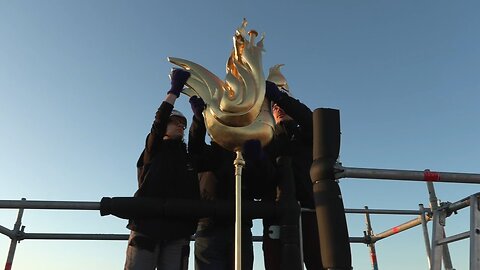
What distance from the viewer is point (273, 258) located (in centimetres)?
240

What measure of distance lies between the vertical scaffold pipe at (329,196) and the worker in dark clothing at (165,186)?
106 cm

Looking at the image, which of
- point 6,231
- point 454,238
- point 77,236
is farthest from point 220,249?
point 6,231

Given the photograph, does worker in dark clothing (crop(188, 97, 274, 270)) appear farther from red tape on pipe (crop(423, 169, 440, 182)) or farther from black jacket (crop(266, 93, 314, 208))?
red tape on pipe (crop(423, 169, 440, 182))

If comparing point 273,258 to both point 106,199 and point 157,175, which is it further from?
point 106,199

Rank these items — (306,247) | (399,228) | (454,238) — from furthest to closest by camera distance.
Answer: (399,228), (306,247), (454,238)

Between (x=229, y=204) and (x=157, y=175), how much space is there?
504mm

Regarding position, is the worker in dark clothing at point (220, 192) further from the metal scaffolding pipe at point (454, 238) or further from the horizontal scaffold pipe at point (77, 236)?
the horizontal scaffold pipe at point (77, 236)

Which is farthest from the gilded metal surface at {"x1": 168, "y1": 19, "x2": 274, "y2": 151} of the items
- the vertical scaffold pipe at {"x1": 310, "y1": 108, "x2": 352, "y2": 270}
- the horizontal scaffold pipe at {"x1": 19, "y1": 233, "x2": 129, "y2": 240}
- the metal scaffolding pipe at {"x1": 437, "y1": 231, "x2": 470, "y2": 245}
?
the horizontal scaffold pipe at {"x1": 19, "y1": 233, "x2": 129, "y2": 240}

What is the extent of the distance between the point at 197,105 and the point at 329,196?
1.17 metres

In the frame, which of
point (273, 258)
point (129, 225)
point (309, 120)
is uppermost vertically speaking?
point (309, 120)

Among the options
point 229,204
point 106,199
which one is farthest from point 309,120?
point 106,199

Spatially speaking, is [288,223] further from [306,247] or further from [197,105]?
[197,105]

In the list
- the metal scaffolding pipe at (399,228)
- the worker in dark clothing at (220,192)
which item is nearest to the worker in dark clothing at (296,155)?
the worker in dark clothing at (220,192)

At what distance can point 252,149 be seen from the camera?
7.00 feet
